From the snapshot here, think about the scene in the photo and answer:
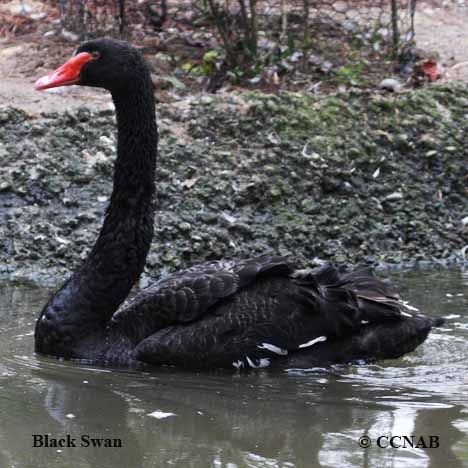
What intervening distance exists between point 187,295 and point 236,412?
0.93 m

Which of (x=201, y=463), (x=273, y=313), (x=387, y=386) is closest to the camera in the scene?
(x=201, y=463)

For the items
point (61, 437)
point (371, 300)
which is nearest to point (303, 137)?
point (371, 300)

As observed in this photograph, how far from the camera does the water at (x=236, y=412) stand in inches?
154

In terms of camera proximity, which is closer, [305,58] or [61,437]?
[61,437]

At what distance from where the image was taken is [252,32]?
29.7 feet

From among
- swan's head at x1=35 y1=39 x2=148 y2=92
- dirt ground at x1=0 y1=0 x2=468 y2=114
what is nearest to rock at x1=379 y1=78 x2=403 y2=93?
dirt ground at x1=0 y1=0 x2=468 y2=114

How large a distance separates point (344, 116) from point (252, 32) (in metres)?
1.12

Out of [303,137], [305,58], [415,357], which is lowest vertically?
[415,357]

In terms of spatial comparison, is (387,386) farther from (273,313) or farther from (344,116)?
(344,116)

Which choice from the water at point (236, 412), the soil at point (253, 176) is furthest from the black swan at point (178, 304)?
the soil at point (253, 176)

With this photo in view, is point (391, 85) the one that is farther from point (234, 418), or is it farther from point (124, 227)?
point (234, 418)

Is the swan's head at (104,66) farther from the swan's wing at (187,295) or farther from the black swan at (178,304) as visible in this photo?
the swan's wing at (187,295)

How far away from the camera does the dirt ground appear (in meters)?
8.54

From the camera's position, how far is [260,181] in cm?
795
